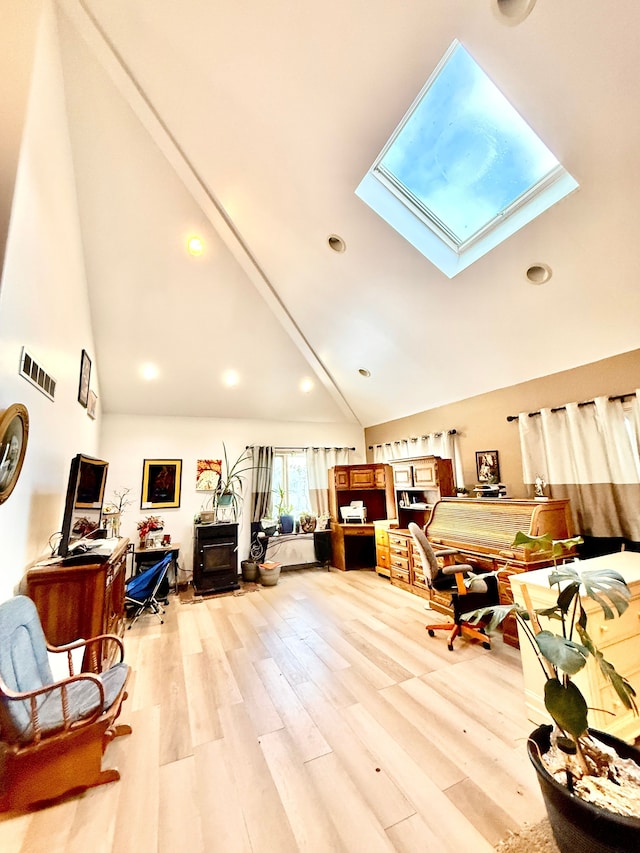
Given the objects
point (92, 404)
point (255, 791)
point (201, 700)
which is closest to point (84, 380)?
point (92, 404)

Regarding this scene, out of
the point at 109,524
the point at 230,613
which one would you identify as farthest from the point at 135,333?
the point at 230,613

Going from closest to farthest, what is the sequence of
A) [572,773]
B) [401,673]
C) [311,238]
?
1. [572,773]
2. [401,673]
3. [311,238]

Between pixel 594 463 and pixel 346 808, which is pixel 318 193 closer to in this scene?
pixel 594 463

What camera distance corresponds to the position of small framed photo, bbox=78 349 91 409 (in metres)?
3.58

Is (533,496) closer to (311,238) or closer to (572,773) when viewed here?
(572,773)

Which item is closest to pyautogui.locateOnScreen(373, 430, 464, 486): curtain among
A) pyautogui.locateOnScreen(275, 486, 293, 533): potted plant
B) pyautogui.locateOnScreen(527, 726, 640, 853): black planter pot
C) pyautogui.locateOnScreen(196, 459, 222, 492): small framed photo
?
pyautogui.locateOnScreen(275, 486, 293, 533): potted plant

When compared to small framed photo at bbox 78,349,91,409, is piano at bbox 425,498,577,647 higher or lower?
lower

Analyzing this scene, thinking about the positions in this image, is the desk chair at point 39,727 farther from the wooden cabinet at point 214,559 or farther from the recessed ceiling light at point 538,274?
the recessed ceiling light at point 538,274

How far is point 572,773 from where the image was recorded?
1215 mm

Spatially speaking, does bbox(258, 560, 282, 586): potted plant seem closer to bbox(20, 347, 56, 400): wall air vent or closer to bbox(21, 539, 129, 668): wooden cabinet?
bbox(21, 539, 129, 668): wooden cabinet

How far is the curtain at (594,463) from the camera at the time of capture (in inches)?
113

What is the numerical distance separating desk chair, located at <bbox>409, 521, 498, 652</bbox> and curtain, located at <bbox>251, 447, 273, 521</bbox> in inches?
122

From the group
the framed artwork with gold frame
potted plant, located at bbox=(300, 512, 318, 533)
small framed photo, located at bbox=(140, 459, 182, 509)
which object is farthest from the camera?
potted plant, located at bbox=(300, 512, 318, 533)

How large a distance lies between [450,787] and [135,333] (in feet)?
17.0
